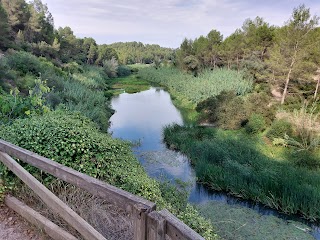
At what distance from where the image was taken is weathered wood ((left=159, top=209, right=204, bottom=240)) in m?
1.51

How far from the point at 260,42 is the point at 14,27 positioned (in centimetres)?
2702

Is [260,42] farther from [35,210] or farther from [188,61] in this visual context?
[35,210]

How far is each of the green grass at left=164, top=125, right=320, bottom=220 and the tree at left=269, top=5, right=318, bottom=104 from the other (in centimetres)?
588

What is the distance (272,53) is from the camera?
1609 centimetres

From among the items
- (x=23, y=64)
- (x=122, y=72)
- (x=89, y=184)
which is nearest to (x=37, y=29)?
(x=23, y=64)

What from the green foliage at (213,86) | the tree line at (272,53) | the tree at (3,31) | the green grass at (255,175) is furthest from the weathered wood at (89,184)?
the tree at (3,31)

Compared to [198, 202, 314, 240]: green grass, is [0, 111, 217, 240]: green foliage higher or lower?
higher

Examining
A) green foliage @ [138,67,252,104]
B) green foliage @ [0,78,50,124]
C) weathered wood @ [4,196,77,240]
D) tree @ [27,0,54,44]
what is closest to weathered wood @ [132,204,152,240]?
weathered wood @ [4,196,77,240]

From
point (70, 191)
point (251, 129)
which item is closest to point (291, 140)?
point (251, 129)

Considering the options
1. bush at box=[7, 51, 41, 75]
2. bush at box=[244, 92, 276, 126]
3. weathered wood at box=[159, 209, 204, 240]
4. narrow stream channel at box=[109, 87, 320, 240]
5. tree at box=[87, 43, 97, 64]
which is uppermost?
tree at box=[87, 43, 97, 64]

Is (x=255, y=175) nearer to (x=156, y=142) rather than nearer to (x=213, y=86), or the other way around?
(x=156, y=142)

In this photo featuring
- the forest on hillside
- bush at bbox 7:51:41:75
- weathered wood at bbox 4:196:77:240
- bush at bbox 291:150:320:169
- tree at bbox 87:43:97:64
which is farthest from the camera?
tree at bbox 87:43:97:64

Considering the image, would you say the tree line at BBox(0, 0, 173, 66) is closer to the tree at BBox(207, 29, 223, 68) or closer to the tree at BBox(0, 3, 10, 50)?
the tree at BBox(0, 3, 10, 50)

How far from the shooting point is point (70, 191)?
382 cm
